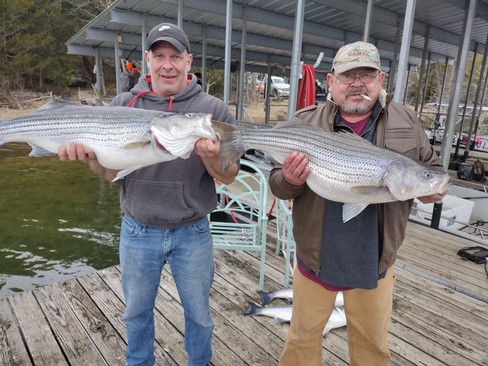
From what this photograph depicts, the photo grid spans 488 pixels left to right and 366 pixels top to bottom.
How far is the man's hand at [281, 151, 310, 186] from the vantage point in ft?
6.77

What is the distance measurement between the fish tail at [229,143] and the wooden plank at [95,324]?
75.9 inches

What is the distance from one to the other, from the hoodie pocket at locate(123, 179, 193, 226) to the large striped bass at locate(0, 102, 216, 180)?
186 millimetres

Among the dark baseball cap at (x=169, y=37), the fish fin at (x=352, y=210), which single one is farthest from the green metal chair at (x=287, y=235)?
the dark baseball cap at (x=169, y=37)

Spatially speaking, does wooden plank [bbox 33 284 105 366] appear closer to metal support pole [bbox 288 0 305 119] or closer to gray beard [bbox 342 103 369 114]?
gray beard [bbox 342 103 369 114]

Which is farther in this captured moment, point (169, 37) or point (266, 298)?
point (266, 298)

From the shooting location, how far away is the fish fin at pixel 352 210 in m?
2.00

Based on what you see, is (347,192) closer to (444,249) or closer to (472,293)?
(472,293)

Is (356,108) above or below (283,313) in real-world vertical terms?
above

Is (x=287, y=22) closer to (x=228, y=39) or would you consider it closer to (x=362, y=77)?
(x=228, y=39)

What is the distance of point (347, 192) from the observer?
6.59 ft

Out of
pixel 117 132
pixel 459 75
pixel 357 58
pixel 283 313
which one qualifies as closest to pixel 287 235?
pixel 283 313

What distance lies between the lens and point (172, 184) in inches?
87.1

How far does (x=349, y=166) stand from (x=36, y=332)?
302 cm

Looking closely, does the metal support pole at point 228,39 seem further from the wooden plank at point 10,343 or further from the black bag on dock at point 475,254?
the wooden plank at point 10,343
